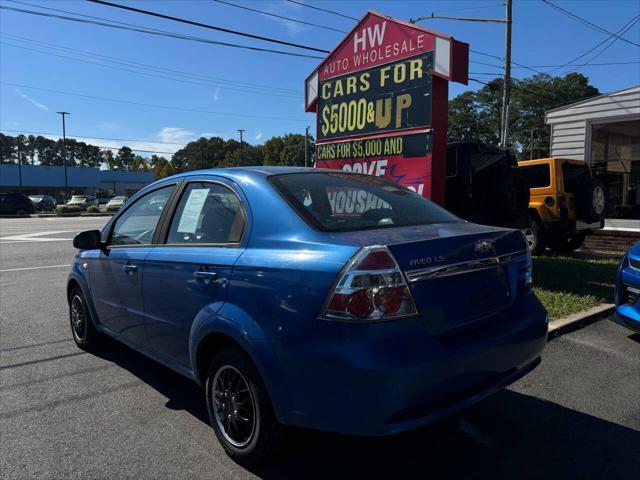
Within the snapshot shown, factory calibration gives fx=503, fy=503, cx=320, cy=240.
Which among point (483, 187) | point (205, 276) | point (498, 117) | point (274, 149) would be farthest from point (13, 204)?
point (274, 149)

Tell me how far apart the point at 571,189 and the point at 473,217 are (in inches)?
153

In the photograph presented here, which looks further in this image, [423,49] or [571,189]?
[571,189]

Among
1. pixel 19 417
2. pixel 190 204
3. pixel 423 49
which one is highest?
pixel 423 49

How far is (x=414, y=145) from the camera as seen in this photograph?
7223 millimetres

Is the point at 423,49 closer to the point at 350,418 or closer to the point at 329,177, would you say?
the point at 329,177

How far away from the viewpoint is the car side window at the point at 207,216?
3.01 metres

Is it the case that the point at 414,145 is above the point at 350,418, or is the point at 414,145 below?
above

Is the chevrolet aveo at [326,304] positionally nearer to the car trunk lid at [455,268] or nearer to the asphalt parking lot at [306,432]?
the car trunk lid at [455,268]

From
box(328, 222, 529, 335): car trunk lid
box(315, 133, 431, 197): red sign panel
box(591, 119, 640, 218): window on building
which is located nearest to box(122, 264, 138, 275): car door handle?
box(328, 222, 529, 335): car trunk lid

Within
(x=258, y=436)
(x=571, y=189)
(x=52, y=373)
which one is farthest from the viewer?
(x=571, y=189)

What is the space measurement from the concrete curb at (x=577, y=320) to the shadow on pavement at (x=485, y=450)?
1705mm

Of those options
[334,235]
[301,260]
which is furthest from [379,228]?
[301,260]

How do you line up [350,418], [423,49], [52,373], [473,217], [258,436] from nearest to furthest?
[350,418]
[258,436]
[52,373]
[423,49]
[473,217]

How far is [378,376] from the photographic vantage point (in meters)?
2.19
